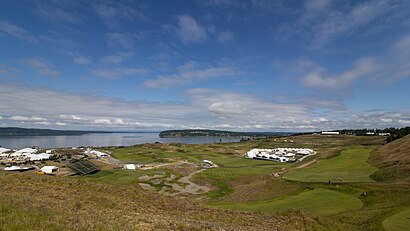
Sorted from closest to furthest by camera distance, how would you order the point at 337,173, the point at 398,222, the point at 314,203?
1. the point at 398,222
2. the point at 314,203
3. the point at 337,173

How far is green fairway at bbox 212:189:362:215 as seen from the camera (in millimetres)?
21284

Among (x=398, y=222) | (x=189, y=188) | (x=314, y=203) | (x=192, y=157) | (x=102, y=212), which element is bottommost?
(x=189, y=188)

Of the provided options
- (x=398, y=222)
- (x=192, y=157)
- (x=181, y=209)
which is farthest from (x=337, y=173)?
(x=192, y=157)

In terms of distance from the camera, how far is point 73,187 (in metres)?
20.1

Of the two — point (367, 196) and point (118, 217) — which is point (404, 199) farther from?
point (118, 217)

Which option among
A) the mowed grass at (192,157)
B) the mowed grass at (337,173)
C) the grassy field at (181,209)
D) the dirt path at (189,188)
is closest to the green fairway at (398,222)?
the grassy field at (181,209)

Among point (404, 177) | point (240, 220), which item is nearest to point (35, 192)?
point (240, 220)

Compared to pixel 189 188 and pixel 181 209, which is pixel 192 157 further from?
pixel 181 209

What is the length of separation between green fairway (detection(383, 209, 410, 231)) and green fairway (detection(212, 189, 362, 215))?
4.09 meters

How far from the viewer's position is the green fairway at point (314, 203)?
69.8 feet

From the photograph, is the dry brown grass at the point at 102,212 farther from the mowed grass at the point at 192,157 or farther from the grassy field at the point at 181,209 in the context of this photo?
the mowed grass at the point at 192,157

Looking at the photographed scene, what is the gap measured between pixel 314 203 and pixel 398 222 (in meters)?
7.62

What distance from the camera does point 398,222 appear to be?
15.7 meters

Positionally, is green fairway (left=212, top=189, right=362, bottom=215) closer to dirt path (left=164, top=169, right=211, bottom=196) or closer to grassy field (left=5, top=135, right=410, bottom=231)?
grassy field (left=5, top=135, right=410, bottom=231)
